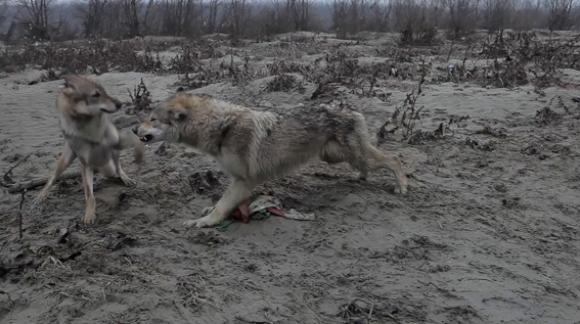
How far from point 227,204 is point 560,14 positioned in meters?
19.6

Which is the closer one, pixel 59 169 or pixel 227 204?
pixel 227 204

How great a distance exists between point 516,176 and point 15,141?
6.25 m

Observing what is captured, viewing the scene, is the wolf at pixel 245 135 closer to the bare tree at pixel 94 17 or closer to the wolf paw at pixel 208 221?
the wolf paw at pixel 208 221

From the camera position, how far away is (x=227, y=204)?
4.76 metres

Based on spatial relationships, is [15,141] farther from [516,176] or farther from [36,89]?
[516,176]

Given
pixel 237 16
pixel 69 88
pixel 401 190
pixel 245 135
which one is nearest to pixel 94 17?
pixel 237 16

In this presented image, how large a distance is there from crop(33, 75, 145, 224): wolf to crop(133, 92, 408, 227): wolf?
46cm

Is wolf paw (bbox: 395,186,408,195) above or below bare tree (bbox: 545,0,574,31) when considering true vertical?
below

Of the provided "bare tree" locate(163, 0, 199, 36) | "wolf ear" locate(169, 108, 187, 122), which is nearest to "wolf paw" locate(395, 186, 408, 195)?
"wolf ear" locate(169, 108, 187, 122)

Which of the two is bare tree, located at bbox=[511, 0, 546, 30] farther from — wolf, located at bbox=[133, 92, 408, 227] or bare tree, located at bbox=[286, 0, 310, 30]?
wolf, located at bbox=[133, 92, 408, 227]

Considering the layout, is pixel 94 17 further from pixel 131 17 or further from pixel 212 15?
pixel 212 15

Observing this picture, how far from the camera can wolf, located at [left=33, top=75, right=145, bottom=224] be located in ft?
16.0

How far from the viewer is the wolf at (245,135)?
4.74 meters

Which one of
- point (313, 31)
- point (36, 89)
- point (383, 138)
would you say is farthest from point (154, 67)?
point (313, 31)
